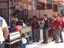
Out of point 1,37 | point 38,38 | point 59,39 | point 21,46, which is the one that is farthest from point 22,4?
point 1,37

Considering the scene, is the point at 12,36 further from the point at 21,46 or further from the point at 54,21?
the point at 54,21

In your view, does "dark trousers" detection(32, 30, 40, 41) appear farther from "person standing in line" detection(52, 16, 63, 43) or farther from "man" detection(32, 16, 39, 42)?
"person standing in line" detection(52, 16, 63, 43)

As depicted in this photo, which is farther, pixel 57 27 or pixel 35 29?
pixel 57 27

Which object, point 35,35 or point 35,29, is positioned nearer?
point 35,29

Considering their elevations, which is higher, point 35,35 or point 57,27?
point 57,27

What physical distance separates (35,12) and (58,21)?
403cm

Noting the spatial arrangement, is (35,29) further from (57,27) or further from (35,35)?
(57,27)

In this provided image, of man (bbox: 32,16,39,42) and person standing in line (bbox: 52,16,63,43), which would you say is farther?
person standing in line (bbox: 52,16,63,43)

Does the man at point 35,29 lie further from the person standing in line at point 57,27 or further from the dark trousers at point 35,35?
the person standing in line at point 57,27

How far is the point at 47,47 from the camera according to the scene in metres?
11.1

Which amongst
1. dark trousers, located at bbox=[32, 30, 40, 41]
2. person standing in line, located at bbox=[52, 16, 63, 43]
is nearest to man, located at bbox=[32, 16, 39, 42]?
dark trousers, located at bbox=[32, 30, 40, 41]

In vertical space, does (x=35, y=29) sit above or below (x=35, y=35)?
above

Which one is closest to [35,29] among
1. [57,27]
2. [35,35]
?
[35,35]

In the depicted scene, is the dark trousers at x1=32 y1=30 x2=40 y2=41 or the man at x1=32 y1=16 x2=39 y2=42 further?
the dark trousers at x1=32 y1=30 x2=40 y2=41
